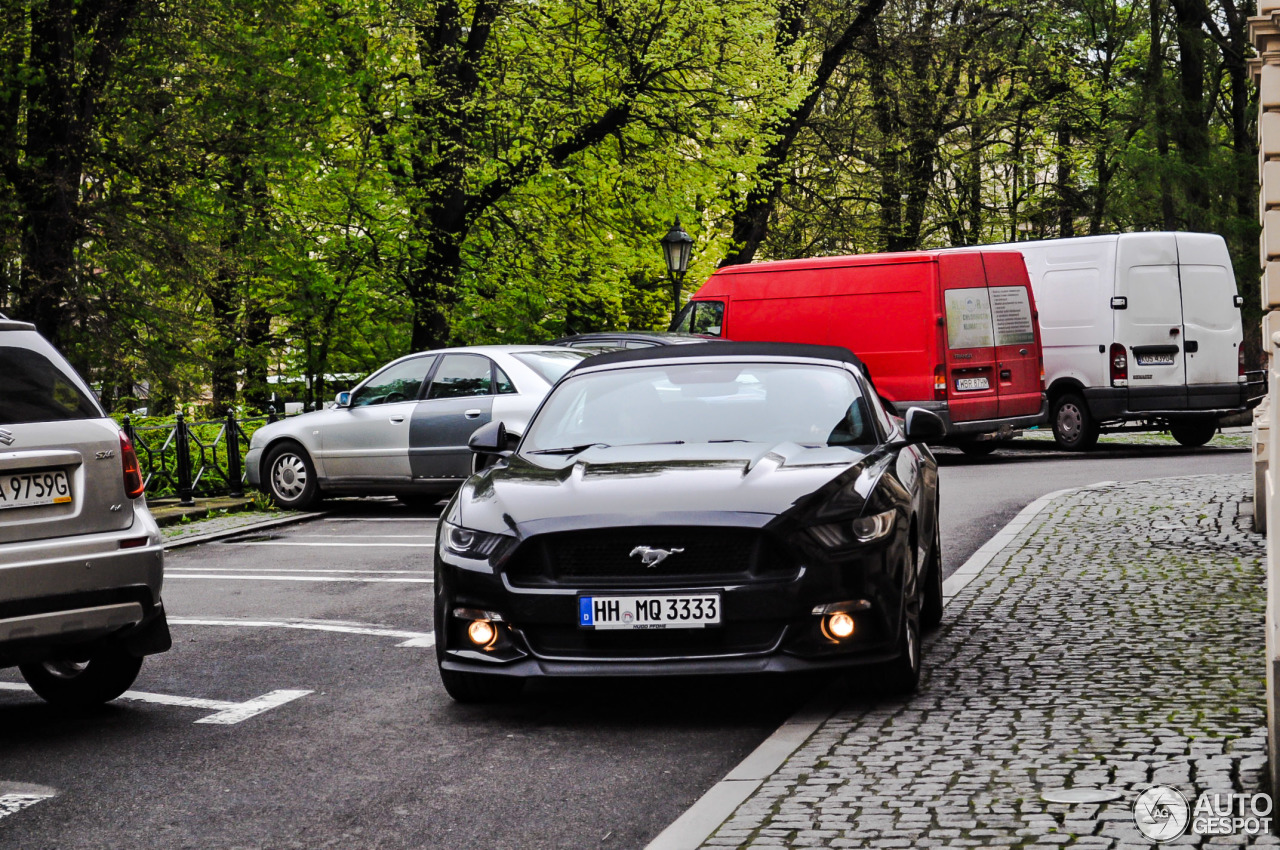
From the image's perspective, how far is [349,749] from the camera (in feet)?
20.1

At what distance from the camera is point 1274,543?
468 centimetres

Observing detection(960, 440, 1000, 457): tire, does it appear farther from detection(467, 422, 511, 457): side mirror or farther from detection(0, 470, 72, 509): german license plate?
detection(0, 470, 72, 509): german license plate

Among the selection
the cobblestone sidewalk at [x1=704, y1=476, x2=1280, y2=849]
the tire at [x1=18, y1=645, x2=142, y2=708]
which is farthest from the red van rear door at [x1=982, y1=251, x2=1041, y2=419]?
the tire at [x1=18, y1=645, x2=142, y2=708]

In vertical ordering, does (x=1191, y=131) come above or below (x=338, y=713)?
above

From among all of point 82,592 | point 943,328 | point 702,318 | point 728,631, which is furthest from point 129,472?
point 702,318

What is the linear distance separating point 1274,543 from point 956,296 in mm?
15648

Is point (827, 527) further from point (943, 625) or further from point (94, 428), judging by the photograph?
point (94, 428)

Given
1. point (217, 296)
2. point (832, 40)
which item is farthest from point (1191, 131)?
point (217, 296)

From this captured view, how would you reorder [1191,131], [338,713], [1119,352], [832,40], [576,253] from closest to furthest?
[338,713], [1119,352], [576,253], [1191,131], [832,40]

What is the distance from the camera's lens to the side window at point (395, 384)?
15586mm

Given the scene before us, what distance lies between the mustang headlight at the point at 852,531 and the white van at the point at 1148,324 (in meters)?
16.1

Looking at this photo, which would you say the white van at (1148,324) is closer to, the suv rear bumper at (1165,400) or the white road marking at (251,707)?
the suv rear bumper at (1165,400)

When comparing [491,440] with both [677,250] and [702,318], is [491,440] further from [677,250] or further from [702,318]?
[677,250]

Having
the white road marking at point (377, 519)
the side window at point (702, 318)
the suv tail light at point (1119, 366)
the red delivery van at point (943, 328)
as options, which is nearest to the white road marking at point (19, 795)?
the white road marking at point (377, 519)
